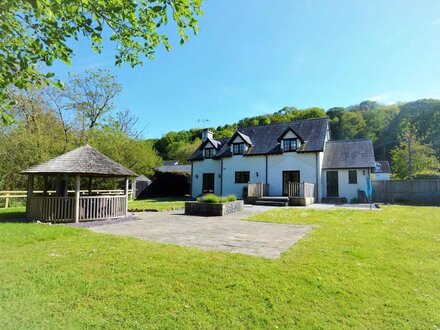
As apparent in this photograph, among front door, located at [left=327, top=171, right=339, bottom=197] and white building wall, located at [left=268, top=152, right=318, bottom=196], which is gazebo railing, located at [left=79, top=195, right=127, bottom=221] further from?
front door, located at [left=327, top=171, right=339, bottom=197]

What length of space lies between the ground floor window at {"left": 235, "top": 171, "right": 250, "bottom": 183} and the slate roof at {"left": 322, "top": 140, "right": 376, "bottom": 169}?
650cm

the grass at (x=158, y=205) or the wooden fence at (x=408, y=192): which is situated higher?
the wooden fence at (x=408, y=192)

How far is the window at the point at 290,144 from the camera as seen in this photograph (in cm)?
2248

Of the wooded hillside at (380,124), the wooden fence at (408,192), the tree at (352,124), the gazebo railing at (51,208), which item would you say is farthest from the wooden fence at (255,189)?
the tree at (352,124)

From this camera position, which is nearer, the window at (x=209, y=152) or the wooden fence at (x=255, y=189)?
the wooden fence at (x=255, y=189)

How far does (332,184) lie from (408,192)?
19.1 feet

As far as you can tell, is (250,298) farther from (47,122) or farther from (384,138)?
(384,138)

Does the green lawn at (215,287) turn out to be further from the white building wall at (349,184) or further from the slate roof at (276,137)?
the slate roof at (276,137)

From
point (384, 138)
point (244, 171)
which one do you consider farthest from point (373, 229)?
point (384, 138)

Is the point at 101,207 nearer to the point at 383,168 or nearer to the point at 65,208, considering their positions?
the point at 65,208

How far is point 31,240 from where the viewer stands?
7188 mm

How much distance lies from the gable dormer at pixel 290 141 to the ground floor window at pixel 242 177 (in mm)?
3896

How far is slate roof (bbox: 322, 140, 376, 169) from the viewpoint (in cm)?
2128

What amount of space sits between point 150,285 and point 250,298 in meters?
1.58
